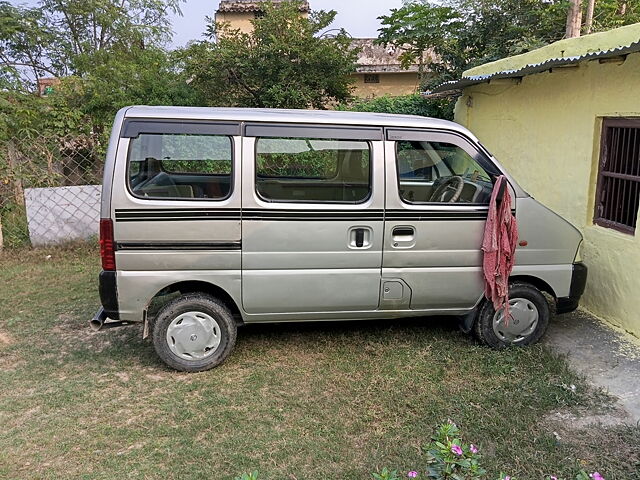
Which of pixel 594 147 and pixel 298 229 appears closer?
pixel 298 229

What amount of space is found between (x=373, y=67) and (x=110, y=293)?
18.8 metres

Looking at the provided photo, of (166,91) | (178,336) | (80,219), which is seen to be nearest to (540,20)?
(166,91)

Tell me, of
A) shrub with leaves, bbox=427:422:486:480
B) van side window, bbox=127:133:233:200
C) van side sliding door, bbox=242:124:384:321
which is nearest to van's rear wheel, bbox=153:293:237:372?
van side sliding door, bbox=242:124:384:321

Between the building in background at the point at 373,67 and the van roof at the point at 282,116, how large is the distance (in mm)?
16677

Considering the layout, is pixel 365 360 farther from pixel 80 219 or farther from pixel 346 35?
pixel 346 35

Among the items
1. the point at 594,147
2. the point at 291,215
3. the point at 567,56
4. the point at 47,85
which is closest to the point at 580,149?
the point at 594,147

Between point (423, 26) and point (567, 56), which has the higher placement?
point (423, 26)

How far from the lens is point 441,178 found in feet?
15.0

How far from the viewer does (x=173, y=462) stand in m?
3.12

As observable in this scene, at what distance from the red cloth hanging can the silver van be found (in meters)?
0.10

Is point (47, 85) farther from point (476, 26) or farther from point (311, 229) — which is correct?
point (476, 26)

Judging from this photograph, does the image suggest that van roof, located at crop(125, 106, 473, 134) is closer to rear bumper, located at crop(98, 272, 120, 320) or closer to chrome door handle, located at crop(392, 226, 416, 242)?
chrome door handle, located at crop(392, 226, 416, 242)

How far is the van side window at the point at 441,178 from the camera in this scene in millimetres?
4297

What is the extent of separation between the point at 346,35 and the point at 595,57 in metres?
8.18
